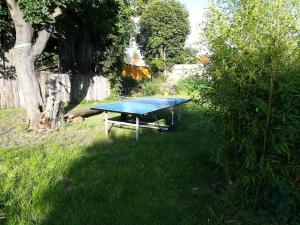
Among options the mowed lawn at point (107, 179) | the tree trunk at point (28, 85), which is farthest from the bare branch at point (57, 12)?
the mowed lawn at point (107, 179)

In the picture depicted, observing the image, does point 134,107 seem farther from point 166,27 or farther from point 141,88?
point 166,27

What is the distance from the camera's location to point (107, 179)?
3.70 meters

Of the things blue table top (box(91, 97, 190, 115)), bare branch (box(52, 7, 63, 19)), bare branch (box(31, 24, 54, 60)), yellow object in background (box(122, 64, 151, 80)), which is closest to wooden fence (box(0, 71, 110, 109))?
bare branch (box(31, 24, 54, 60))

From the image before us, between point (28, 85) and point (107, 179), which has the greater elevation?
point (28, 85)

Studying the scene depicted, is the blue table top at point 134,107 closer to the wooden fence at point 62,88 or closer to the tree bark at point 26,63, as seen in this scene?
the tree bark at point 26,63

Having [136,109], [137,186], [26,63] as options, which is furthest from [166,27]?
[137,186]

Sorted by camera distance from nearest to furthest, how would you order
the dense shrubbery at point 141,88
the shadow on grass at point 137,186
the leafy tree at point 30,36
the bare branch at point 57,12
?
1. the shadow on grass at point 137,186
2. the leafy tree at point 30,36
3. the bare branch at point 57,12
4. the dense shrubbery at point 141,88

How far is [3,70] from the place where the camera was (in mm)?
9125

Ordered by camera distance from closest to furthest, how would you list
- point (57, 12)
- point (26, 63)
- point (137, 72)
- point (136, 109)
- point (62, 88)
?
point (136, 109) < point (26, 63) < point (57, 12) < point (62, 88) < point (137, 72)

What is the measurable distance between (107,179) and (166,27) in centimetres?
2380

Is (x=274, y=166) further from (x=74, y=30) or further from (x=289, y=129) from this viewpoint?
(x=74, y=30)

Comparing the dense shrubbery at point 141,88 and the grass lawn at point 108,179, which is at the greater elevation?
the dense shrubbery at point 141,88

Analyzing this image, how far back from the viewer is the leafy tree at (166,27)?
2564 cm

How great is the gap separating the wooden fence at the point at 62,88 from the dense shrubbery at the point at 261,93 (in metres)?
8.31
